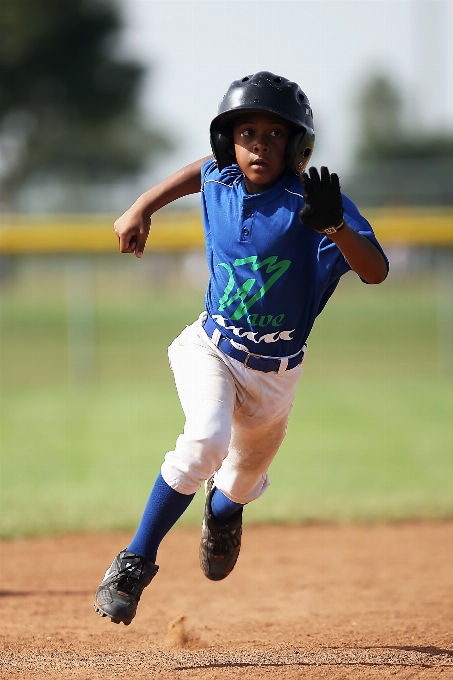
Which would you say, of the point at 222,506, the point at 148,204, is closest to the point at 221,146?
the point at 148,204

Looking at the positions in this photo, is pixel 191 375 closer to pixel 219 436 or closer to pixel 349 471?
pixel 219 436

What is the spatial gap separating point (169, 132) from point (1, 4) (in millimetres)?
13597

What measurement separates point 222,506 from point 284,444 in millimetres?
4543

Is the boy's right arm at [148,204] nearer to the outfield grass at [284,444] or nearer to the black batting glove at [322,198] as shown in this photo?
the black batting glove at [322,198]

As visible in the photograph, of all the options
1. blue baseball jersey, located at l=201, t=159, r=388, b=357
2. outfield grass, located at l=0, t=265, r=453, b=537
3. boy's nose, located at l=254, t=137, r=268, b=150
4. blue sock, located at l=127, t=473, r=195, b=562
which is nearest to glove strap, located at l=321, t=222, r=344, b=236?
blue baseball jersey, located at l=201, t=159, r=388, b=357

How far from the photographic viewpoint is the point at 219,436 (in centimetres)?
311

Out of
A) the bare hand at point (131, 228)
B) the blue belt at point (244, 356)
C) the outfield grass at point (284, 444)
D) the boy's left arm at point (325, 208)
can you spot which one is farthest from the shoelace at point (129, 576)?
the outfield grass at point (284, 444)

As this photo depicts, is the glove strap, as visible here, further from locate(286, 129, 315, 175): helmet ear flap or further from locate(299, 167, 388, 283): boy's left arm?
locate(286, 129, 315, 175): helmet ear flap

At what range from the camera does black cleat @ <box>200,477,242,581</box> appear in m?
3.91

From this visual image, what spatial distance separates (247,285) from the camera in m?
3.30

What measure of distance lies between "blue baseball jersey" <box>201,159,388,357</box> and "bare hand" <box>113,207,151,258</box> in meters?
0.26

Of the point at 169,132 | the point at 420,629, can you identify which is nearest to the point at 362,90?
the point at 169,132

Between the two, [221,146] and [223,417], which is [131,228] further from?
[223,417]

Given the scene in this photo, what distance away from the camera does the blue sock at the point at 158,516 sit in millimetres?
3170
